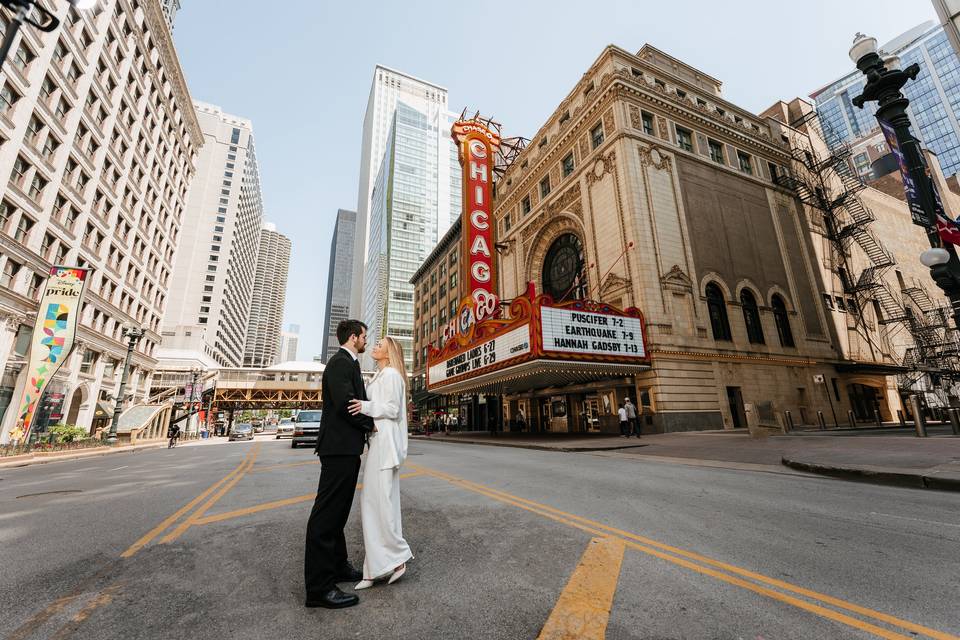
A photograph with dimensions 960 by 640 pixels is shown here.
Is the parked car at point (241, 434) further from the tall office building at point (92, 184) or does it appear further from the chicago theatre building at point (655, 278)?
the chicago theatre building at point (655, 278)

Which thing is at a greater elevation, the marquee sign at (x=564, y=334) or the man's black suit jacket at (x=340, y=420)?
the marquee sign at (x=564, y=334)

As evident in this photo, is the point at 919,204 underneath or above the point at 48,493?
above

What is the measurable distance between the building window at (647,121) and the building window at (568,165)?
537 cm

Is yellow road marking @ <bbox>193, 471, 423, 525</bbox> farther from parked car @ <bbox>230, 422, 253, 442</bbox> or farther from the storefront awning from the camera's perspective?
parked car @ <bbox>230, 422, 253, 442</bbox>

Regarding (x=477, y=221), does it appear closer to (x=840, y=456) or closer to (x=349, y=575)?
(x=840, y=456)

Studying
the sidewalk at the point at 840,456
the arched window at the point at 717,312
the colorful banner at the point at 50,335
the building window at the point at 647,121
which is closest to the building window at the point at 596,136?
the building window at the point at 647,121

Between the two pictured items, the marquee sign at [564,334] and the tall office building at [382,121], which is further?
the tall office building at [382,121]

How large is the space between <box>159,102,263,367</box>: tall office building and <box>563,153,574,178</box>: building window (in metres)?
60.8

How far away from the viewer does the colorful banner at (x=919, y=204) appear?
10.3 meters

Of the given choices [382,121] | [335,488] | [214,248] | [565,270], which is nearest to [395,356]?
[335,488]

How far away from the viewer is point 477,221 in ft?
92.6

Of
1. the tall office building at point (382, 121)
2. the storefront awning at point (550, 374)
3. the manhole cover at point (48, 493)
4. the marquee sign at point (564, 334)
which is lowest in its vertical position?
the manhole cover at point (48, 493)

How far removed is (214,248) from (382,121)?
215 ft

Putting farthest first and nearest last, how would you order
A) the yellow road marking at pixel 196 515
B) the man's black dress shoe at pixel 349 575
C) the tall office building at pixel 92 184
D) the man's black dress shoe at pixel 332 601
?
the tall office building at pixel 92 184
the yellow road marking at pixel 196 515
the man's black dress shoe at pixel 349 575
the man's black dress shoe at pixel 332 601
